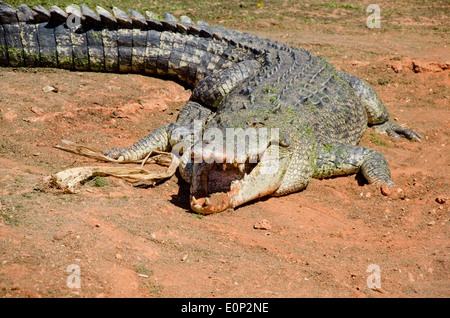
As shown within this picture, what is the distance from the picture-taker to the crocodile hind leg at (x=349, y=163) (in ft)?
17.2

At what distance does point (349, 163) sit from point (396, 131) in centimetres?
207

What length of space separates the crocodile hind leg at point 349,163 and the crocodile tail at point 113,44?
271cm

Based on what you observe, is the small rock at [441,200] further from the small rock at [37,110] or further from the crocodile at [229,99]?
the small rock at [37,110]

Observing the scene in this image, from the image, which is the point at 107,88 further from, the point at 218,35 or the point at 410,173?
the point at 410,173

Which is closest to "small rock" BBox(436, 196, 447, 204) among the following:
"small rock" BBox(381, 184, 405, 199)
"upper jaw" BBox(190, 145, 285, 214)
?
"small rock" BBox(381, 184, 405, 199)

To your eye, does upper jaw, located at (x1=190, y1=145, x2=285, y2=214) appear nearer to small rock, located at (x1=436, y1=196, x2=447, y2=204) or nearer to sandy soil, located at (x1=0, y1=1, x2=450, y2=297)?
sandy soil, located at (x1=0, y1=1, x2=450, y2=297)

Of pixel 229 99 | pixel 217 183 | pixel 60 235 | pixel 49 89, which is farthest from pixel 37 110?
pixel 60 235

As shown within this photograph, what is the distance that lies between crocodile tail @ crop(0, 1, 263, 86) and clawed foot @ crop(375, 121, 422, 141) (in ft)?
7.88

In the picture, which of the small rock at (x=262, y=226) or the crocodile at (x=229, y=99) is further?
the crocodile at (x=229, y=99)

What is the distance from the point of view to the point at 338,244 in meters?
4.02

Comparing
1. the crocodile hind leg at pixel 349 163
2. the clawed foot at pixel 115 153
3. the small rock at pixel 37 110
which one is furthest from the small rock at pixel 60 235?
the small rock at pixel 37 110

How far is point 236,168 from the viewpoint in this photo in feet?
14.6

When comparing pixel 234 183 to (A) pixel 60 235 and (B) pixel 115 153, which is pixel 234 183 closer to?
(A) pixel 60 235
